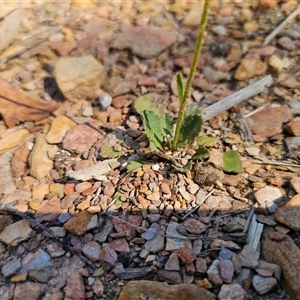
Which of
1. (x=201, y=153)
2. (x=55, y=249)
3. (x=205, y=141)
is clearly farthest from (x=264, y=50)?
(x=55, y=249)

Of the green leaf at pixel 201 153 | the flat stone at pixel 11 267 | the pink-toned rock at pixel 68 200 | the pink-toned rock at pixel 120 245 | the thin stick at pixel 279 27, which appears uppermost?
the thin stick at pixel 279 27

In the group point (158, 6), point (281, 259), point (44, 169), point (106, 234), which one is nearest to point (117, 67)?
point (158, 6)

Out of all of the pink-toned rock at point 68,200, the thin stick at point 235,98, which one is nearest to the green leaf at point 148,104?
the thin stick at point 235,98

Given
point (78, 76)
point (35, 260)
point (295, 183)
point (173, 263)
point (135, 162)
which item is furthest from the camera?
point (78, 76)

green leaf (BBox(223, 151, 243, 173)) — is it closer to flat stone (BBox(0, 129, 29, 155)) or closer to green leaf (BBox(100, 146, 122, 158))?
green leaf (BBox(100, 146, 122, 158))

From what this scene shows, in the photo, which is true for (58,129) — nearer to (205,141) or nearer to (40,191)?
(40,191)

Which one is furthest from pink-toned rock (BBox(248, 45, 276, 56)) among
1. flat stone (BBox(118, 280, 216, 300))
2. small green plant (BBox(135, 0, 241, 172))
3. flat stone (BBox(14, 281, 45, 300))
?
flat stone (BBox(14, 281, 45, 300))

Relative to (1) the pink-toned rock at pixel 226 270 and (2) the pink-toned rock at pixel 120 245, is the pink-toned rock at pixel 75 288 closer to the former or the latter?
(2) the pink-toned rock at pixel 120 245
